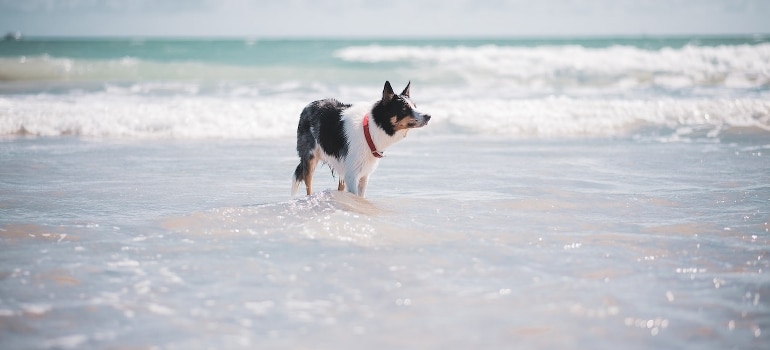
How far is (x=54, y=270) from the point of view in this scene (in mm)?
4000

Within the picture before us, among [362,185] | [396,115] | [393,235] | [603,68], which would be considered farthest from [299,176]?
[603,68]

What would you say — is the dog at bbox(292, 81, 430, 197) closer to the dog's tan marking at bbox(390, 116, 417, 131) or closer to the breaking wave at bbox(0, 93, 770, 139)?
the dog's tan marking at bbox(390, 116, 417, 131)

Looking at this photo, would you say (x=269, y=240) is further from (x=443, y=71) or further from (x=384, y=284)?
(x=443, y=71)

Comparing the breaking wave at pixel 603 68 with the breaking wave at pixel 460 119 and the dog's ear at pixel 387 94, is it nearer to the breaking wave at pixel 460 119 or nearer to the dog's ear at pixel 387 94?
the breaking wave at pixel 460 119

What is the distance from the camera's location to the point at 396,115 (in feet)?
19.6

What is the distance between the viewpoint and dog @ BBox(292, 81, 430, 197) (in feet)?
19.6

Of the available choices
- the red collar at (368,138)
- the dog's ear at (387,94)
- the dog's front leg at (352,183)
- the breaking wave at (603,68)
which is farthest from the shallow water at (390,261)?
the breaking wave at (603,68)

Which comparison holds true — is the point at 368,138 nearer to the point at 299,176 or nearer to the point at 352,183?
the point at 352,183

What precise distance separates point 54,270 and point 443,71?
2335 centimetres

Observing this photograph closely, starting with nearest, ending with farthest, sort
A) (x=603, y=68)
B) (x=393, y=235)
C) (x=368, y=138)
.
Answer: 1. (x=393, y=235)
2. (x=368, y=138)
3. (x=603, y=68)

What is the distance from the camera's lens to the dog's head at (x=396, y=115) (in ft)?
19.4

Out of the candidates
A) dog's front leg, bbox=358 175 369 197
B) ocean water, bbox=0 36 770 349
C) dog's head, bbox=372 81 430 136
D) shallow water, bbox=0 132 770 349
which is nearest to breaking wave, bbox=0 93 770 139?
ocean water, bbox=0 36 770 349

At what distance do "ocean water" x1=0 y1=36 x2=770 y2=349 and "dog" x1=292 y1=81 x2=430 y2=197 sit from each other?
335 mm

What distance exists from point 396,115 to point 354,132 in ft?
1.52
